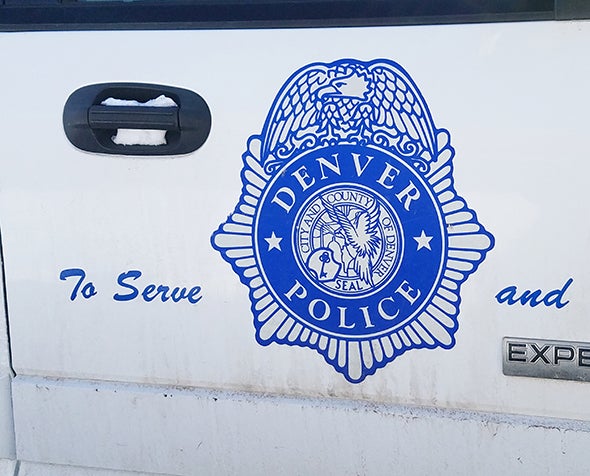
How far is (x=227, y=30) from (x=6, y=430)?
95 centimetres

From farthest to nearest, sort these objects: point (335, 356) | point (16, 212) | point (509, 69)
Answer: point (16, 212), point (335, 356), point (509, 69)

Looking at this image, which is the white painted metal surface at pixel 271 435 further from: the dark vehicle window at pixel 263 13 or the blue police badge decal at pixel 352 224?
the dark vehicle window at pixel 263 13

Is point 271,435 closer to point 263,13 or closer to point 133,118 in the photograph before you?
point 133,118

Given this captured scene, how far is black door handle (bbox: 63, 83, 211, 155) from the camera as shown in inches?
64.6

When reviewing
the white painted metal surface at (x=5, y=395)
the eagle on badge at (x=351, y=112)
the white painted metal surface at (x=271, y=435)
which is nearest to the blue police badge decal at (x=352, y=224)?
the eagle on badge at (x=351, y=112)

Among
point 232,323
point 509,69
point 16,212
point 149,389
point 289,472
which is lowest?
point 289,472

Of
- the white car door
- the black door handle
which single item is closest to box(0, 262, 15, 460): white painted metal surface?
the white car door

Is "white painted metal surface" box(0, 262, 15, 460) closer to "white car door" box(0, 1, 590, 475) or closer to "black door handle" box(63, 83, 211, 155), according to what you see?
"white car door" box(0, 1, 590, 475)

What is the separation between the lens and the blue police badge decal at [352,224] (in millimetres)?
1533

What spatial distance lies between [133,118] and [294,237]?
1.31 ft

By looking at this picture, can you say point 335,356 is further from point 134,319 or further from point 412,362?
point 134,319

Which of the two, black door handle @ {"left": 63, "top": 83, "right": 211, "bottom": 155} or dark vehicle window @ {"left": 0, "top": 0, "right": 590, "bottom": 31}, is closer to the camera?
dark vehicle window @ {"left": 0, "top": 0, "right": 590, "bottom": 31}

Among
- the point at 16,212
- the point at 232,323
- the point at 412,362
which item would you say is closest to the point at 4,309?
the point at 16,212

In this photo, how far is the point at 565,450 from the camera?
4.97 ft
